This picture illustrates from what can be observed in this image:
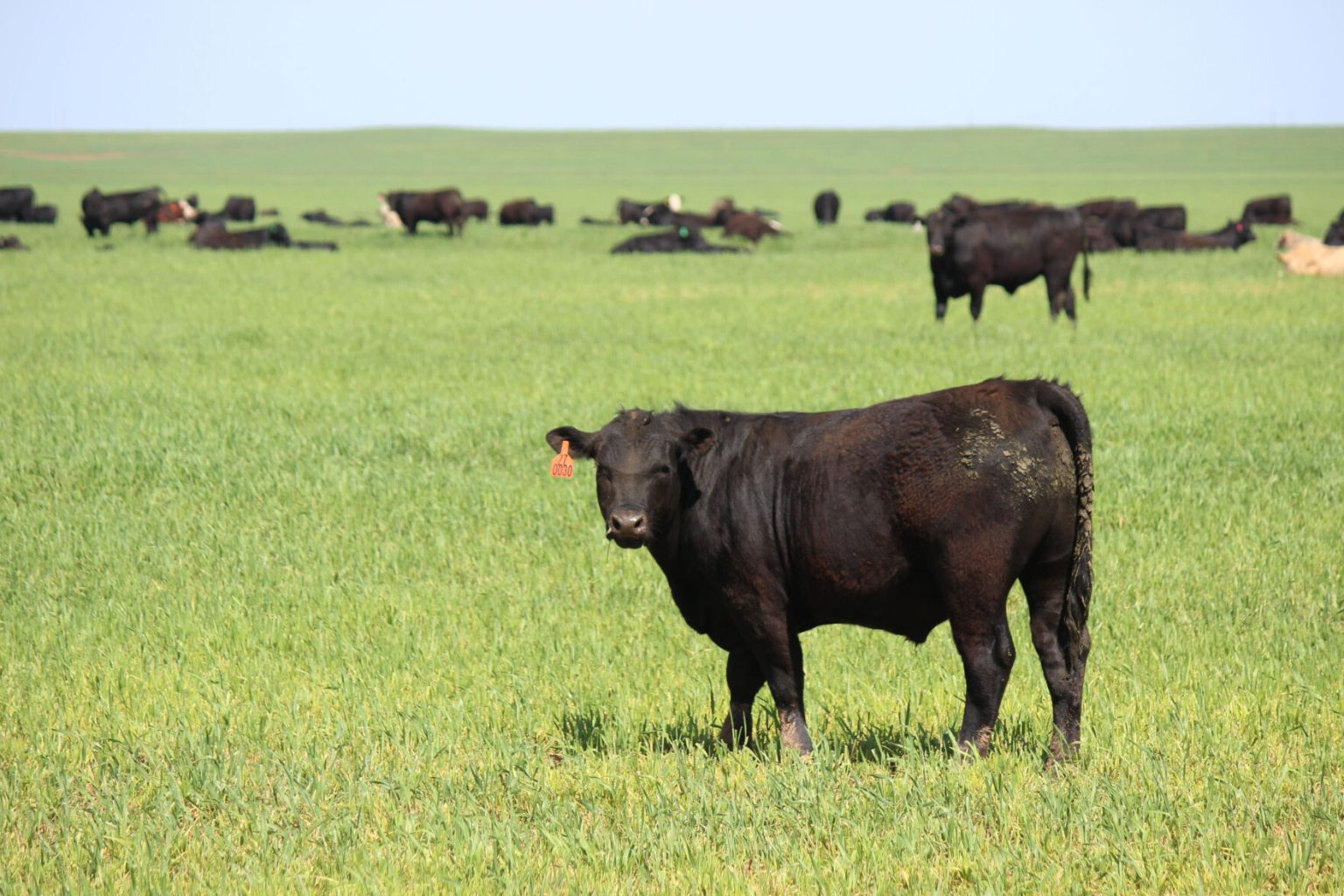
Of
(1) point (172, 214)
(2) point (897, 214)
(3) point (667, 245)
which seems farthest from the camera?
(2) point (897, 214)

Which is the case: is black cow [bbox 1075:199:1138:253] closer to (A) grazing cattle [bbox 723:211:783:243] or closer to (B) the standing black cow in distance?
(A) grazing cattle [bbox 723:211:783:243]

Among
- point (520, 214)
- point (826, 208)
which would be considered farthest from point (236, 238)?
point (826, 208)

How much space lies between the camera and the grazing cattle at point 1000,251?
2212 cm

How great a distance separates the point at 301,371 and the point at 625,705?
11.7m

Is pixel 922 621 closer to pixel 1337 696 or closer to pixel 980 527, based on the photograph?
pixel 980 527

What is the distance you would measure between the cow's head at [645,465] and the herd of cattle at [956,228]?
53.6 feet

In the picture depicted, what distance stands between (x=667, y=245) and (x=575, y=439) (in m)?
35.1

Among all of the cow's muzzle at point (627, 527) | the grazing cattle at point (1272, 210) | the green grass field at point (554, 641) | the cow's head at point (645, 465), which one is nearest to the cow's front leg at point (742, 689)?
the green grass field at point (554, 641)

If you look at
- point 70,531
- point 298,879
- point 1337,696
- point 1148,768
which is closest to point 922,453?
Result: point 1148,768

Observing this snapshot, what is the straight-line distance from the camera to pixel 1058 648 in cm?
571

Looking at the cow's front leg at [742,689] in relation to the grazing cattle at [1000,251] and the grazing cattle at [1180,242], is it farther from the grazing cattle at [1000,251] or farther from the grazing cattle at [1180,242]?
the grazing cattle at [1180,242]

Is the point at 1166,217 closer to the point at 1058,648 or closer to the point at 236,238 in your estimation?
the point at 236,238

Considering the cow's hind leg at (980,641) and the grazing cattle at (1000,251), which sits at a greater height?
the grazing cattle at (1000,251)

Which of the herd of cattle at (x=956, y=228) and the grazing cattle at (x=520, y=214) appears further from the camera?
the grazing cattle at (x=520, y=214)
